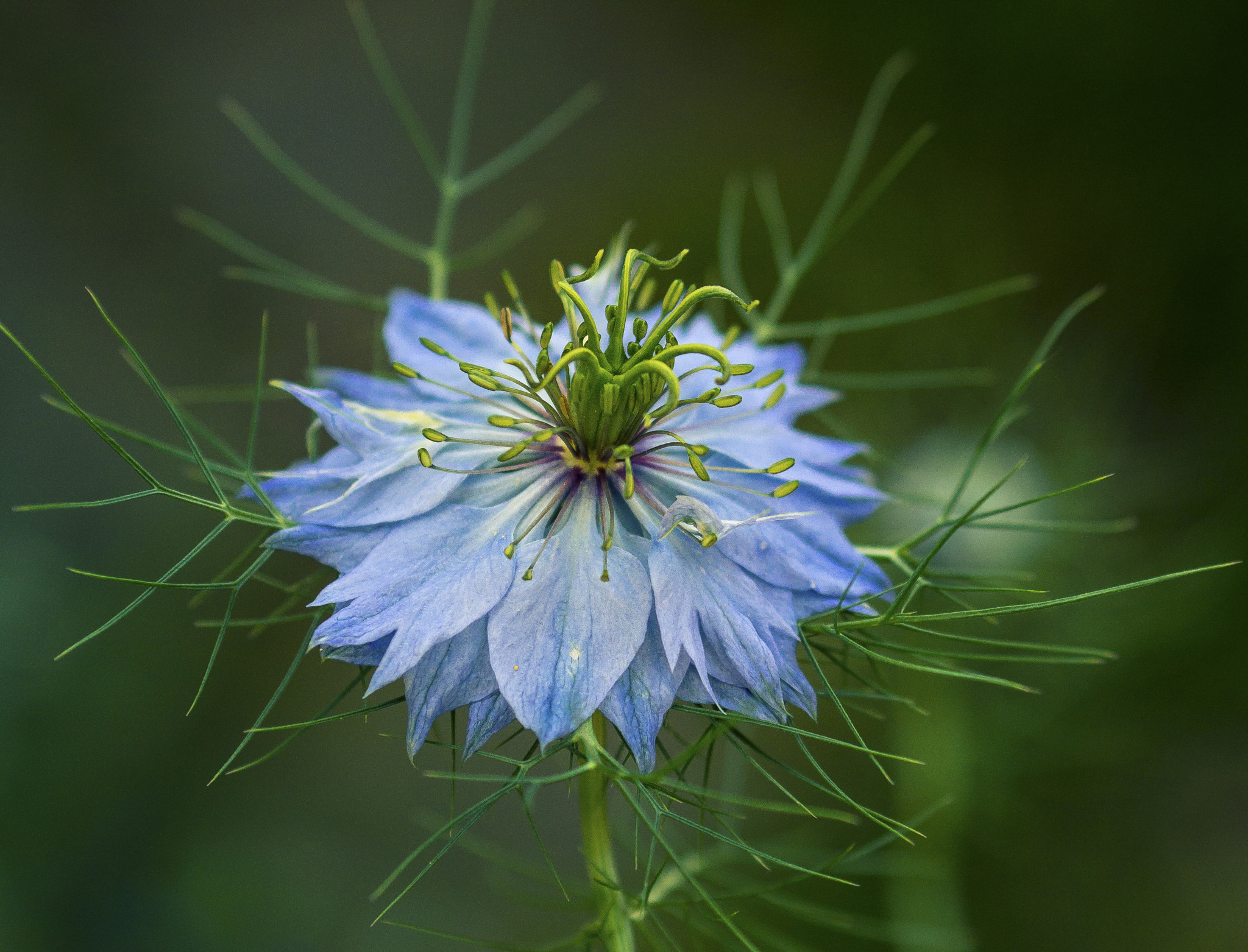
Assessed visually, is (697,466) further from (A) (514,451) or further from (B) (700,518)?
(A) (514,451)

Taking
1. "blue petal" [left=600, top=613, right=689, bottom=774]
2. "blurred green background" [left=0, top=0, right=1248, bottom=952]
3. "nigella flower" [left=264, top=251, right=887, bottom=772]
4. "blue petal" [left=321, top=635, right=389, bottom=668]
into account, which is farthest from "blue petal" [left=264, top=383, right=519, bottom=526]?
"blurred green background" [left=0, top=0, right=1248, bottom=952]

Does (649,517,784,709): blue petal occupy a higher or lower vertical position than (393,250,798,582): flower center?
lower

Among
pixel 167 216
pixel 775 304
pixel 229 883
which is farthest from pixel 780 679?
pixel 167 216

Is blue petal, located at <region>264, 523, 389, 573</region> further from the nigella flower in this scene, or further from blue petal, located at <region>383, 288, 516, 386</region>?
blue petal, located at <region>383, 288, 516, 386</region>

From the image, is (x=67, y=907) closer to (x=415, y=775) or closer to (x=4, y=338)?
(x=415, y=775)

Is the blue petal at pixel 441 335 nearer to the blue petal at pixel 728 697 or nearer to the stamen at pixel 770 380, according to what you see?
the stamen at pixel 770 380

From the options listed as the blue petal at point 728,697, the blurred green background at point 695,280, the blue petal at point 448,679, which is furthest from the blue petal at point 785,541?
the blurred green background at point 695,280

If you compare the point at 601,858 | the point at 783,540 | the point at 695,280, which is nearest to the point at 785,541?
the point at 783,540
